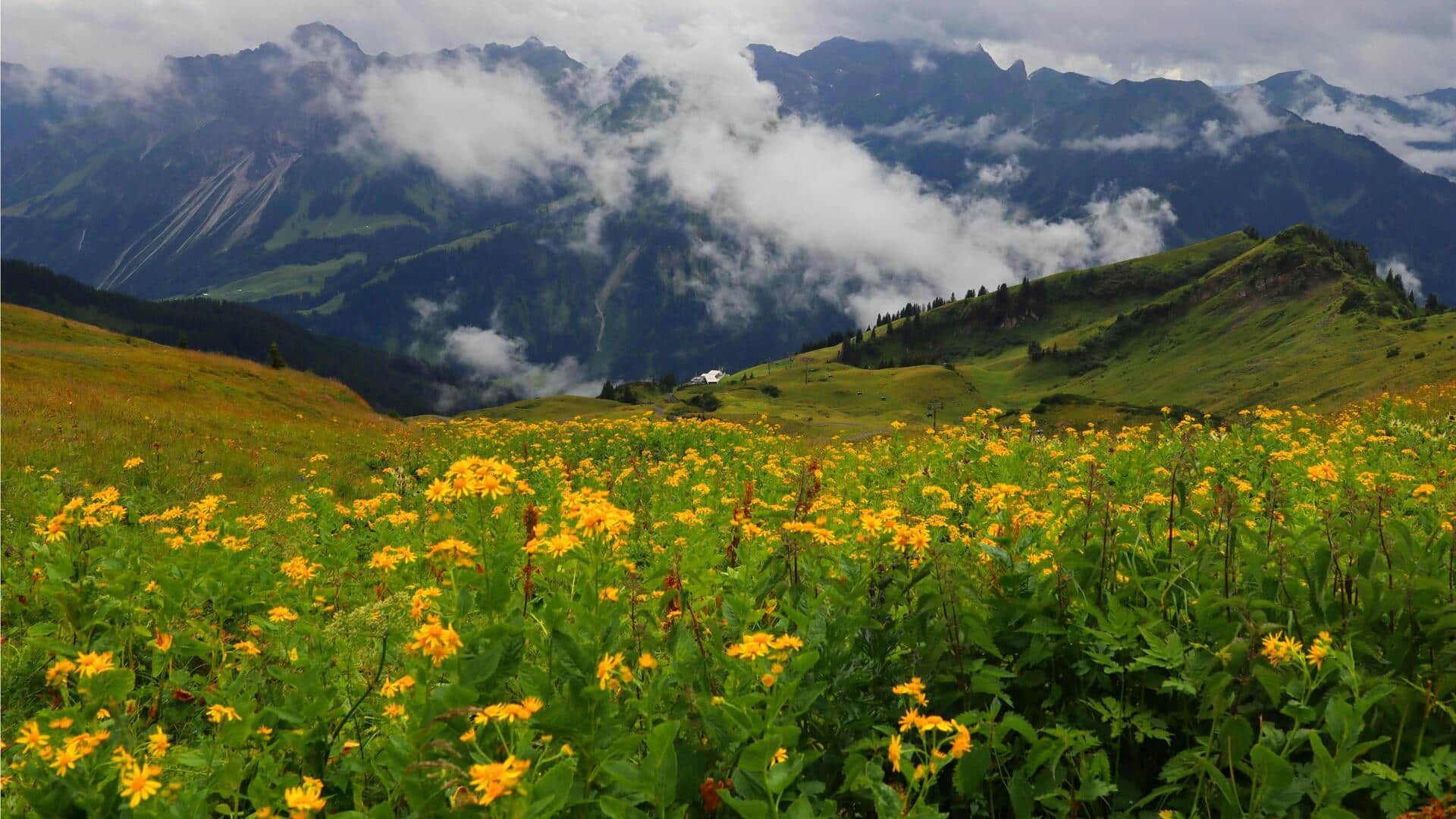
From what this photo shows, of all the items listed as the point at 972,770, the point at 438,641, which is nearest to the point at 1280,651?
the point at 972,770

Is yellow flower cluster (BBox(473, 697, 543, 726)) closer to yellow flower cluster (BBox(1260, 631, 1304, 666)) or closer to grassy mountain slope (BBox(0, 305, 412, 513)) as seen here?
yellow flower cluster (BBox(1260, 631, 1304, 666))

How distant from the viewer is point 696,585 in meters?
5.40

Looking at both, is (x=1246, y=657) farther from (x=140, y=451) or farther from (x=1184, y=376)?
(x=1184, y=376)

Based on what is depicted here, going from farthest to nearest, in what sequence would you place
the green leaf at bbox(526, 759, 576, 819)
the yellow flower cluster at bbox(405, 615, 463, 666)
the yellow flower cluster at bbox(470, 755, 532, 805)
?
the yellow flower cluster at bbox(405, 615, 463, 666) → the green leaf at bbox(526, 759, 576, 819) → the yellow flower cluster at bbox(470, 755, 532, 805)

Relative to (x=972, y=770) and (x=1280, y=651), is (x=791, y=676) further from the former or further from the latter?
(x=1280, y=651)

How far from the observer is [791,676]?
3.77m

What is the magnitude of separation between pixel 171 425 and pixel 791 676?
22.9 m

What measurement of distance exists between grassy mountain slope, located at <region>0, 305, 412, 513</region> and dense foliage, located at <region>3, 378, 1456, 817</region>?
7.34 m

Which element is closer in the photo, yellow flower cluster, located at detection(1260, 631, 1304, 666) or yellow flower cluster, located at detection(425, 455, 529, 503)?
yellow flower cluster, located at detection(1260, 631, 1304, 666)

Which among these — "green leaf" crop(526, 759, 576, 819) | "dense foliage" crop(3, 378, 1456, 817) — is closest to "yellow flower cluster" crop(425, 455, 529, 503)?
"dense foliage" crop(3, 378, 1456, 817)

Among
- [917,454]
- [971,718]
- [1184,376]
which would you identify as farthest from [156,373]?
[1184,376]

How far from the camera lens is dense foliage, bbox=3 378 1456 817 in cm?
311

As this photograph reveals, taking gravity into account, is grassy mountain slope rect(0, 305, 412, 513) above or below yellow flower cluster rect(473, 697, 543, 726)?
below

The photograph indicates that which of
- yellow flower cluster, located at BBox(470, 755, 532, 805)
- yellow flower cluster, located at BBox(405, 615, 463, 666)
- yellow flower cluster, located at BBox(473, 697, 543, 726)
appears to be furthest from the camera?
yellow flower cluster, located at BBox(405, 615, 463, 666)
